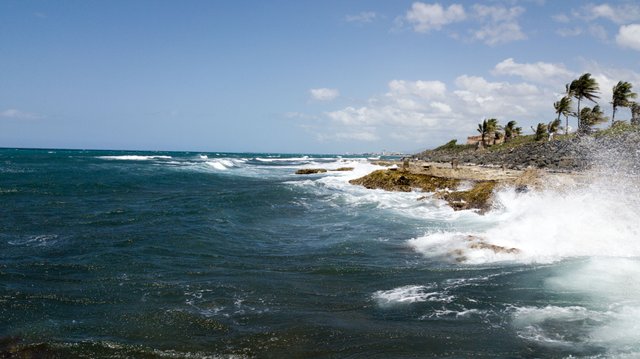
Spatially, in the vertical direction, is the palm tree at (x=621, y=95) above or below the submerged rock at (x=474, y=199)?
above

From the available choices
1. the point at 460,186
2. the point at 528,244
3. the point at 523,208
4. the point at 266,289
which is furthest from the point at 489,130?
the point at 266,289

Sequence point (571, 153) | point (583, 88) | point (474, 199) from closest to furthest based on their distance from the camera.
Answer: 1. point (474, 199)
2. point (571, 153)
3. point (583, 88)

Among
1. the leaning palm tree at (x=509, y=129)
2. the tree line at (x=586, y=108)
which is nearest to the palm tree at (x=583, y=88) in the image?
the tree line at (x=586, y=108)

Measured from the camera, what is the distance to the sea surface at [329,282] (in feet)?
23.2

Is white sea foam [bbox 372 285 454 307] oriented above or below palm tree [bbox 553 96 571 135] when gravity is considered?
below

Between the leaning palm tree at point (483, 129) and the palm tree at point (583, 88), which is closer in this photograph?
the palm tree at point (583, 88)

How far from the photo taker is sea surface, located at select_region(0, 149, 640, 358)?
7.08 m

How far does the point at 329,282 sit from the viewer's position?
1020 cm

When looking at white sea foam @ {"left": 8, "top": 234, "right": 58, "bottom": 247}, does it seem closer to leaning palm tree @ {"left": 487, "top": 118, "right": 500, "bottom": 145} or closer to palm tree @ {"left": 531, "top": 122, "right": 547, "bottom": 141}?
palm tree @ {"left": 531, "top": 122, "right": 547, "bottom": 141}

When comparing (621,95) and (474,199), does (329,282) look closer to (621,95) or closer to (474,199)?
(474,199)

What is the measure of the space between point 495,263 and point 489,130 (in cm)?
7055

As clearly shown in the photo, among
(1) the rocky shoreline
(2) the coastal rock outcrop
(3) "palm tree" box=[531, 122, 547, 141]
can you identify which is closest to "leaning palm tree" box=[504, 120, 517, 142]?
(3) "palm tree" box=[531, 122, 547, 141]

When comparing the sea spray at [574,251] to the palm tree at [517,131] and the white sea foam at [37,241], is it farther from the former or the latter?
the palm tree at [517,131]

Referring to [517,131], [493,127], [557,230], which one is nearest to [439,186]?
[557,230]
